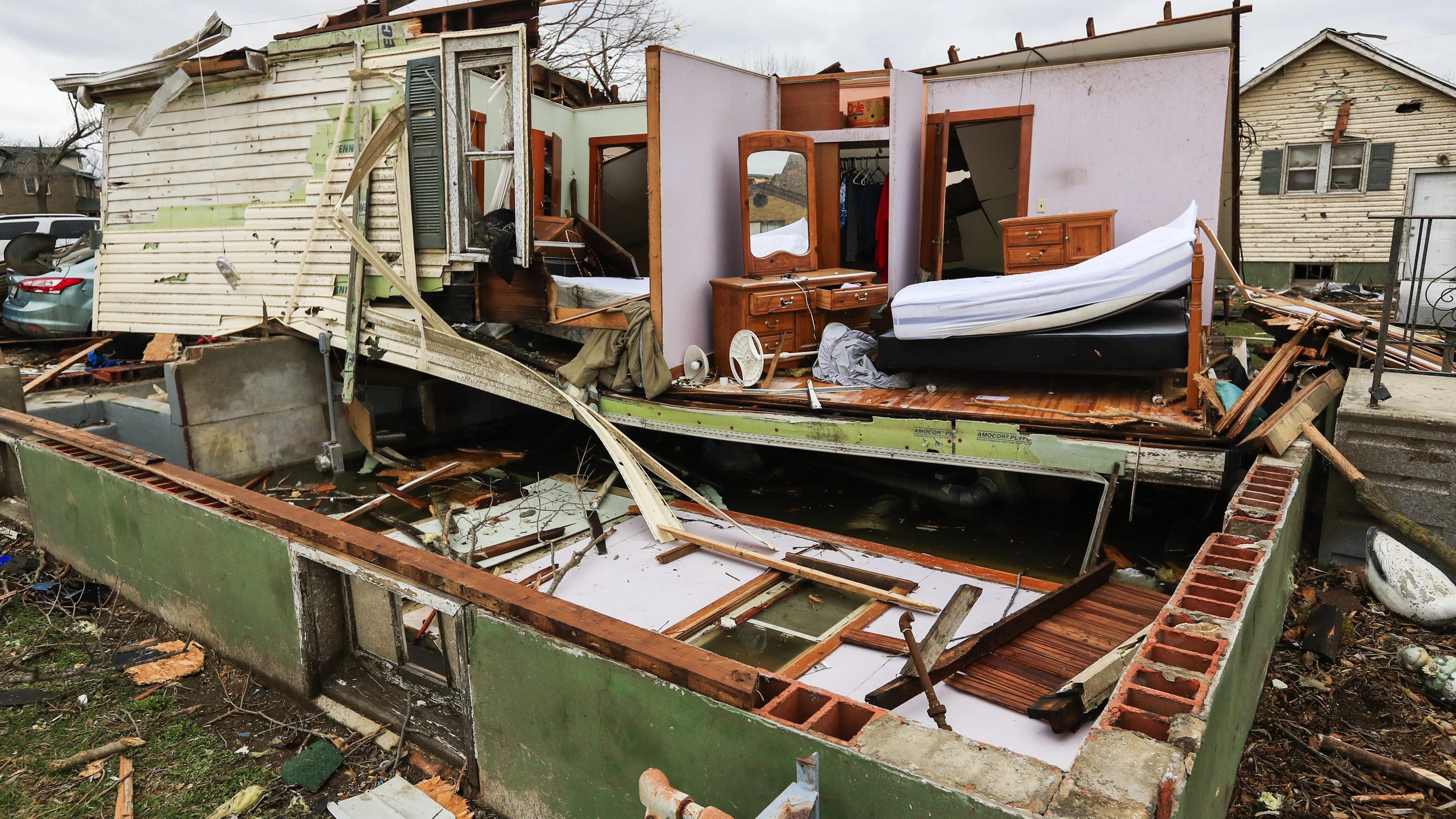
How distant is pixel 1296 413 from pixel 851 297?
10.9ft

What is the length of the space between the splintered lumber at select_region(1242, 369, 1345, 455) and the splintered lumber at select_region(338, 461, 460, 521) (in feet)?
18.8

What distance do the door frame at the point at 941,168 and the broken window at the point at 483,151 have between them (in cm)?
382

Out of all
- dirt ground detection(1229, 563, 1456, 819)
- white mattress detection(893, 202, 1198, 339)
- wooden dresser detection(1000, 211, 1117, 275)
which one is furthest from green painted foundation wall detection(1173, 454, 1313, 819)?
wooden dresser detection(1000, 211, 1117, 275)

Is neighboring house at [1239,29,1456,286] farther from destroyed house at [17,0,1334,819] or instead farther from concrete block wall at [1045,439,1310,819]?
concrete block wall at [1045,439,1310,819]

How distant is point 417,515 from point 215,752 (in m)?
3.07

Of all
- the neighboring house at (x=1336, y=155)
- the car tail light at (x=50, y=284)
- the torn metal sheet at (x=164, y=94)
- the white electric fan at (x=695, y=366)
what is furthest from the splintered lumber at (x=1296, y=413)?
the car tail light at (x=50, y=284)

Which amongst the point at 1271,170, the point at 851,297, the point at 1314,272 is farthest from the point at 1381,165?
the point at 851,297

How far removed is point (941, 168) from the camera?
26.3 feet

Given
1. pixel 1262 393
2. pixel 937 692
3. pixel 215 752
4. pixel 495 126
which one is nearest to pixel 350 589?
pixel 215 752

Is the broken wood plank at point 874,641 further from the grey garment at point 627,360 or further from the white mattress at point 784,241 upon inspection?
the white mattress at point 784,241

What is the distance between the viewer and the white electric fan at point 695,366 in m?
6.58

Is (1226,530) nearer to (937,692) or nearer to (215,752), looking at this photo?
(937,692)

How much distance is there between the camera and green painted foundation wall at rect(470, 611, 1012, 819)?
1.98 m

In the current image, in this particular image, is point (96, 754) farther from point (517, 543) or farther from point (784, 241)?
point (784, 241)
